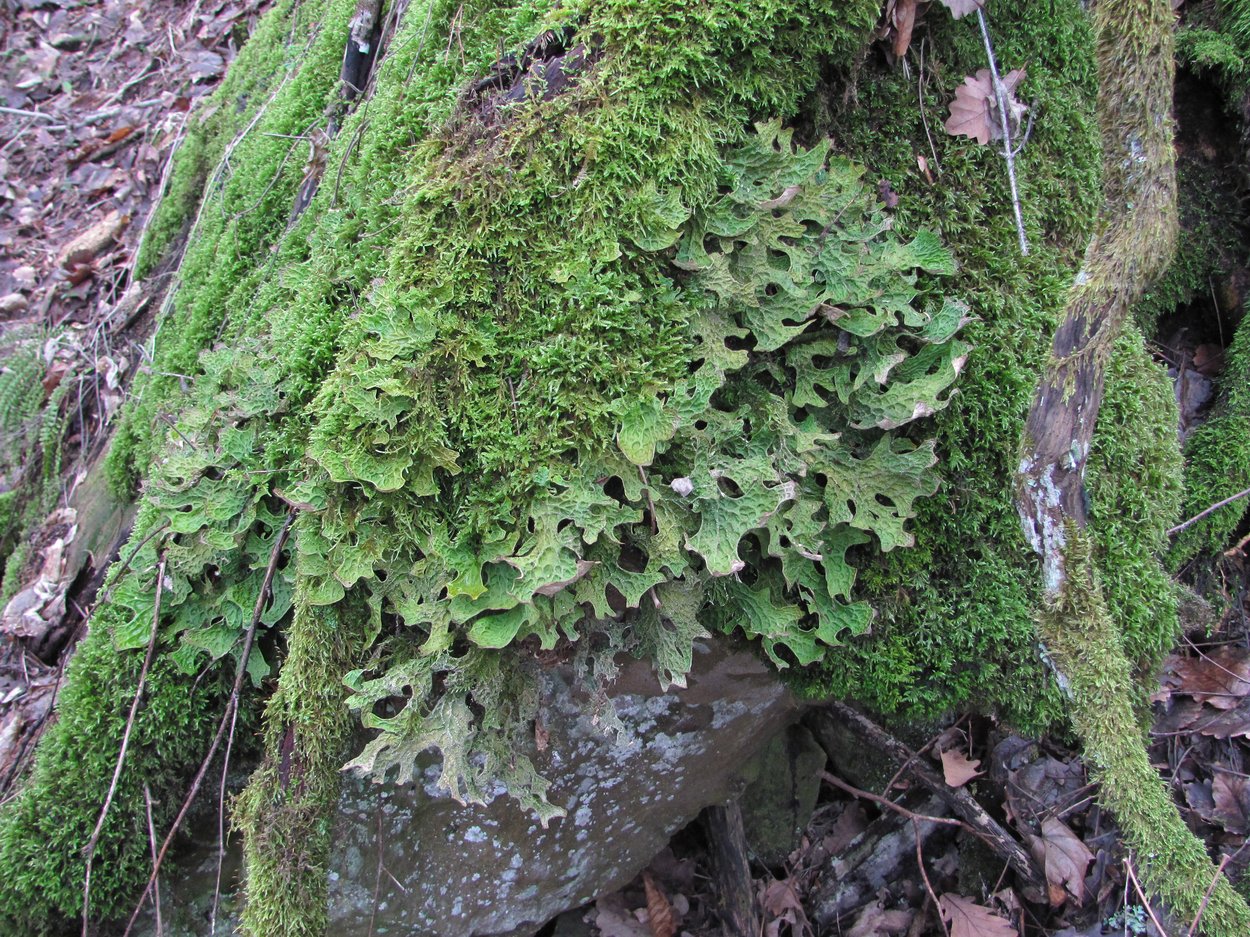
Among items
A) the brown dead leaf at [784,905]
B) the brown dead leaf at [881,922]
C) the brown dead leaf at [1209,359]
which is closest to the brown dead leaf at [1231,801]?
the brown dead leaf at [881,922]

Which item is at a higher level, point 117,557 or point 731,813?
point 117,557

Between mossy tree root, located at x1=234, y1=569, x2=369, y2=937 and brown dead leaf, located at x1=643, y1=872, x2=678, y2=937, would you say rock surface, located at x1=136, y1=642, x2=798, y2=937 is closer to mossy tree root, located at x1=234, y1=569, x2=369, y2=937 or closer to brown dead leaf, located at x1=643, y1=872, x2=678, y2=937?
mossy tree root, located at x1=234, y1=569, x2=369, y2=937

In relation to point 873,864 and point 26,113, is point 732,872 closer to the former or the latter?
point 873,864

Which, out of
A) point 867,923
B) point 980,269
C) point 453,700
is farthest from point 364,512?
point 867,923

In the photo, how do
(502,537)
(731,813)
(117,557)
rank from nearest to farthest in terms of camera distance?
(502,537) → (117,557) → (731,813)

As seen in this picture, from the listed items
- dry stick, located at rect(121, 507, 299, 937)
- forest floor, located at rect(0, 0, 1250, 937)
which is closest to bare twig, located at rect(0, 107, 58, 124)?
forest floor, located at rect(0, 0, 1250, 937)

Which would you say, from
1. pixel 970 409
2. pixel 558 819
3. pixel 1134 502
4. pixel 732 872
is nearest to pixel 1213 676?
pixel 1134 502

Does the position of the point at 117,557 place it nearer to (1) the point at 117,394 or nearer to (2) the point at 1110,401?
(1) the point at 117,394
